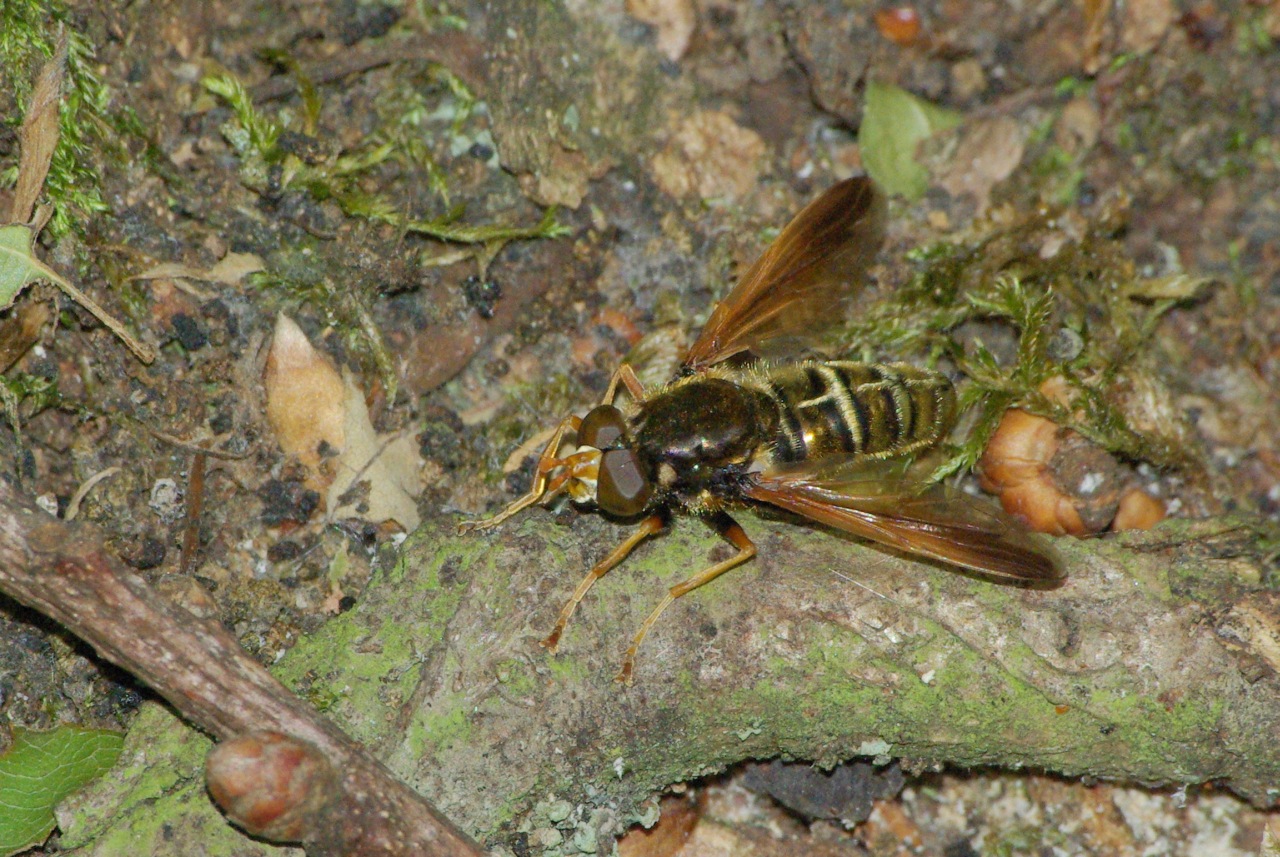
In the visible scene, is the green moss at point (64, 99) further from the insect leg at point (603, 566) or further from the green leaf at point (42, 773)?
the insect leg at point (603, 566)

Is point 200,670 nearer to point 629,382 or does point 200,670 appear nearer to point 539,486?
point 539,486

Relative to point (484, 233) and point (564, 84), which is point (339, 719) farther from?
point (564, 84)

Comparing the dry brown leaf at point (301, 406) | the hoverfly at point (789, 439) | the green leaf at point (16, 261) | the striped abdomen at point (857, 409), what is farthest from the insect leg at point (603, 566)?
the green leaf at point (16, 261)

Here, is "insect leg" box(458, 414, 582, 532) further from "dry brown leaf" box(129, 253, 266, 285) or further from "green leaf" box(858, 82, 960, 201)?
"green leaf" box(858, 82, 960, 201)

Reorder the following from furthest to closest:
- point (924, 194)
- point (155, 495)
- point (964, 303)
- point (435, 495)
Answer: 1. point (924, 194)
2. point (964, 303)
3. point (435, 495)
4. point (155, 495)

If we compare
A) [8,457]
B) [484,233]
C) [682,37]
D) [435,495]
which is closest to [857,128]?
[682,37]

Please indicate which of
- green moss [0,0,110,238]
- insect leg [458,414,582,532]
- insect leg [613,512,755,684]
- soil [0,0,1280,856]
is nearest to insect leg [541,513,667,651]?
insect leg [613,512,755,684]
